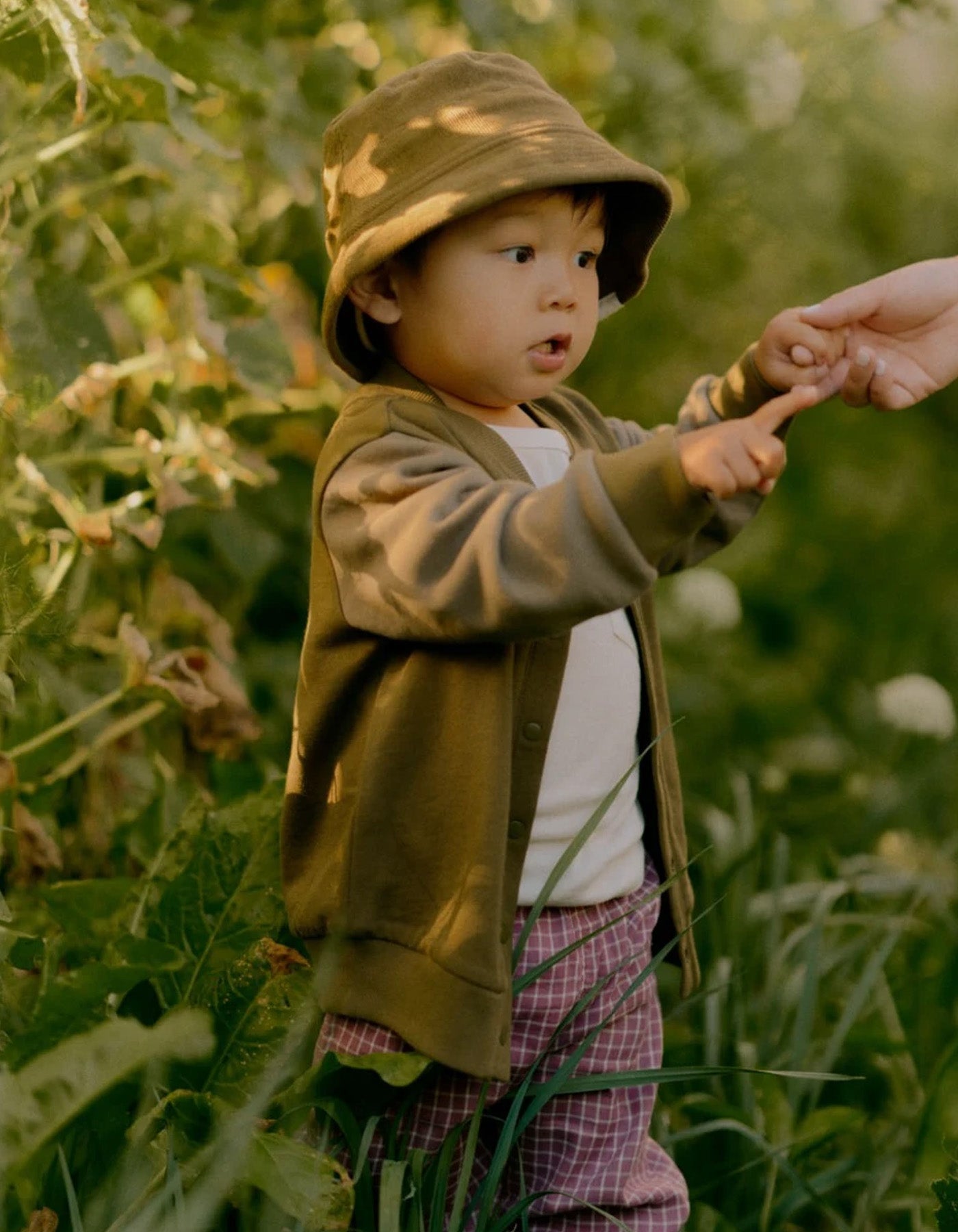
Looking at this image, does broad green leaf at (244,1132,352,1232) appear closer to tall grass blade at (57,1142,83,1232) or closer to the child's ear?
tall grass blade at (57,1142,83,1232)

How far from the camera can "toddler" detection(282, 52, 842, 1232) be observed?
1401mm

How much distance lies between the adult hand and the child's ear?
1.43 ft

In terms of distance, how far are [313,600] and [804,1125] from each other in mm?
997

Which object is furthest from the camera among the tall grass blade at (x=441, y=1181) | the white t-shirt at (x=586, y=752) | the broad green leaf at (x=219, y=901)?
the broad green leaf at (x=219, y=901)

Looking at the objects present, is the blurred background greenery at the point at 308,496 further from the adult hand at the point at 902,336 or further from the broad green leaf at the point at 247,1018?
the adult hand at the point at 902,336

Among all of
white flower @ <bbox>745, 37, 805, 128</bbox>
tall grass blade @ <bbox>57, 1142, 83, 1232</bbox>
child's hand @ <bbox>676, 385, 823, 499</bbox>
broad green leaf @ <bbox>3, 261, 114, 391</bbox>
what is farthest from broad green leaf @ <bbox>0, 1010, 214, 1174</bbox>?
white flower @ <bbox>745, 37, 805, 128</bbox>

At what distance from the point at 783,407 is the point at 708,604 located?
165 centimetres

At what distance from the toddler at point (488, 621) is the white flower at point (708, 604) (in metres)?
1.31

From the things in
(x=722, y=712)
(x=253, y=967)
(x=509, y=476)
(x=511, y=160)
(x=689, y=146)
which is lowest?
(x=722, y=712)

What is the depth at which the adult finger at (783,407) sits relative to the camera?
4.48 feet

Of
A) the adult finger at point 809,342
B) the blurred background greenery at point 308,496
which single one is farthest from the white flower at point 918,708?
the adult finger at point 809,342

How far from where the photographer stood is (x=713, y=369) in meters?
3.83

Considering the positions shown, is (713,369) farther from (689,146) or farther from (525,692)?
(525,692)

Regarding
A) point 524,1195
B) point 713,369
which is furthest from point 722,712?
point 524,1195
